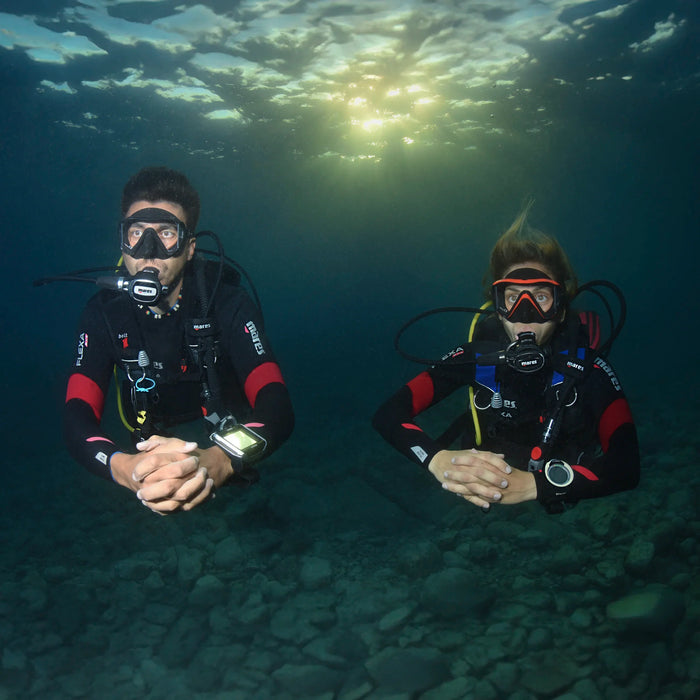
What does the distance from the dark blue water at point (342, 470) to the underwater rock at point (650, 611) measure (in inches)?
1.0

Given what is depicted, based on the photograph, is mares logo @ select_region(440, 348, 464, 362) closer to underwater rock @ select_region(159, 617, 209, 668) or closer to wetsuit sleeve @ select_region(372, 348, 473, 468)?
wetsuit sleeve @ select_region(372, 348, 473, 468)

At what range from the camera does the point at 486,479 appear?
2973 millimetres

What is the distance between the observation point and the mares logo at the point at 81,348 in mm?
3859

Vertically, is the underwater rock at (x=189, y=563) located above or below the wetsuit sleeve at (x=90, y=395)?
below

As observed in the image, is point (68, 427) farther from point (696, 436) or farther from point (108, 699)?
point (696, 436)

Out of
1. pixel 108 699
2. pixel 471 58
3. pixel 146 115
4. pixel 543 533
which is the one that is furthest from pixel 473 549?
pixel 146 115

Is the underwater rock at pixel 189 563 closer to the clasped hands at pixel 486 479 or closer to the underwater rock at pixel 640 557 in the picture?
the clasped hands at pixel 486 479

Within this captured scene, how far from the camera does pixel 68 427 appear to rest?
3479 mm

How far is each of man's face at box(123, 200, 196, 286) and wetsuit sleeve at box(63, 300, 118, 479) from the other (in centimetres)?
51

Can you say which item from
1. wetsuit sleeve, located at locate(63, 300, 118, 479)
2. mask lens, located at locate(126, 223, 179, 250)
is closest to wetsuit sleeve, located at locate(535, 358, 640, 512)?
wetsuit sleeve, located at locate(63, 300, 118, 479)

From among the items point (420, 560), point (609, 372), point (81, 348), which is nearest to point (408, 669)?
point (420, 560)

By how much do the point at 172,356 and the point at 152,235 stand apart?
102cm

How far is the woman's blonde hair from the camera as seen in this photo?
12.9 ft

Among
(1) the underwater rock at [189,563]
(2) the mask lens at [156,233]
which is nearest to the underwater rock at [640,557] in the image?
(1) the underwater rock at [189,563]
